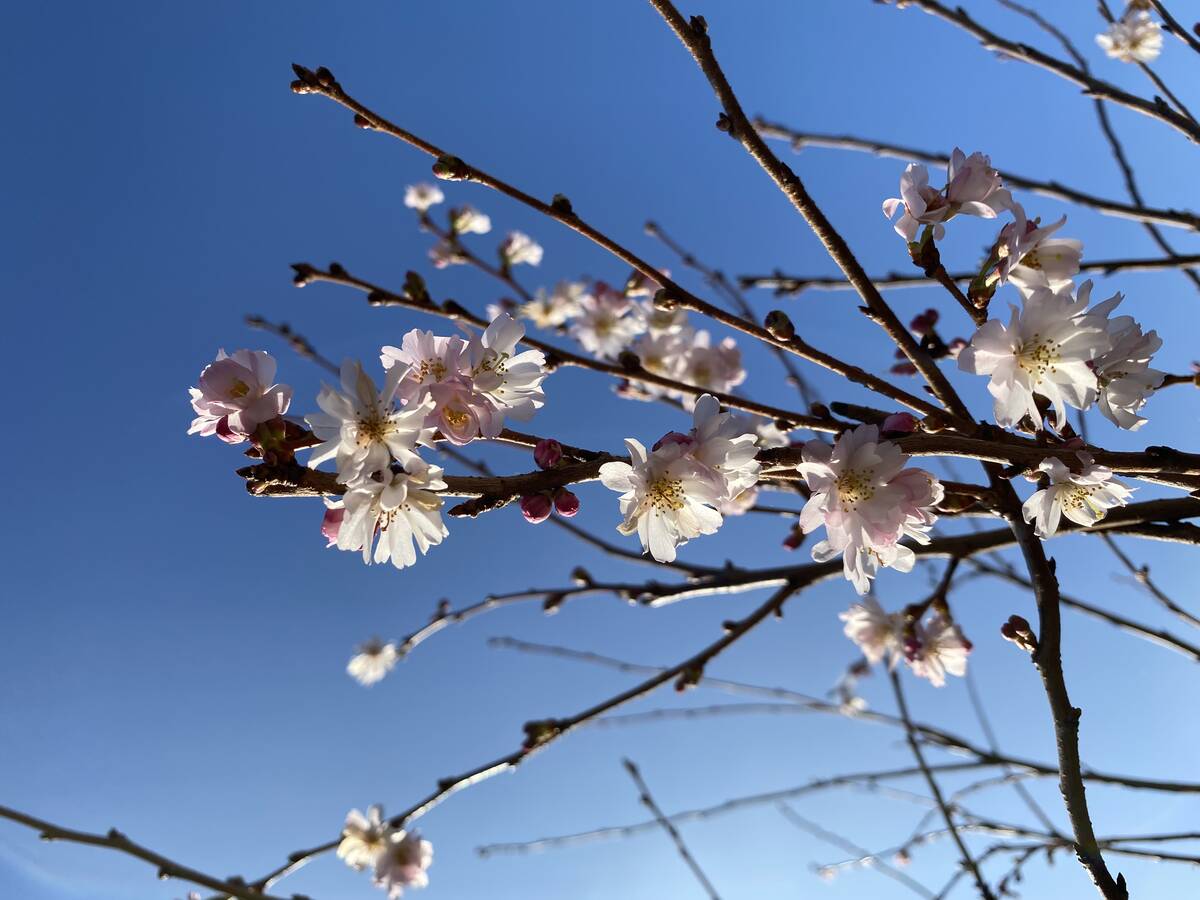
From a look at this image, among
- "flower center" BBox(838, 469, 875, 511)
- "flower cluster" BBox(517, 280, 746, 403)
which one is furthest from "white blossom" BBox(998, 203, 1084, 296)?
"flower cluster" BBox(517, 280, 746, 403)

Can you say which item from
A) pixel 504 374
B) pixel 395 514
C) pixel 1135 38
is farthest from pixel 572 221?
pixel 1135 38

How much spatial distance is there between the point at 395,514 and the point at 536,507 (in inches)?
8.7

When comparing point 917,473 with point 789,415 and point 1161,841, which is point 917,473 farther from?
point 1161,841

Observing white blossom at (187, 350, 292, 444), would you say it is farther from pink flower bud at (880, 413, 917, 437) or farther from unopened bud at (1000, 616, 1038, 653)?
unopened bud at (1000, 616, 1038, 653)

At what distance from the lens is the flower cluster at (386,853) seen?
3043 millimetres

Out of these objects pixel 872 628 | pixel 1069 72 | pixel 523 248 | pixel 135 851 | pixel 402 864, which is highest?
pixel 523 248

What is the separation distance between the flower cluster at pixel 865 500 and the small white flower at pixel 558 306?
263cm

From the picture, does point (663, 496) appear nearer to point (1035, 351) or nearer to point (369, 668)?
point (1035, 351)

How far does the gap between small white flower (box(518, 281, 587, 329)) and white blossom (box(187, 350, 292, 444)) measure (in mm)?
2519

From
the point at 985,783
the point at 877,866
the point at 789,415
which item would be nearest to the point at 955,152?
the point at 789,415

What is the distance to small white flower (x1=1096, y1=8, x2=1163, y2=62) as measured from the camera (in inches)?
159

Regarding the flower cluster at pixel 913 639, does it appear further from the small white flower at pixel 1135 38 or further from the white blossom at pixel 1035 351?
the small white flower at pixel 1135 38

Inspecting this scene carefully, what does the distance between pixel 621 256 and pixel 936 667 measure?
69.4 inches

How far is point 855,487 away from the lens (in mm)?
1201
